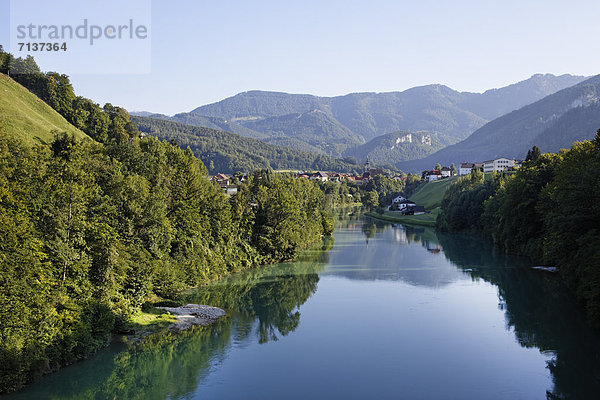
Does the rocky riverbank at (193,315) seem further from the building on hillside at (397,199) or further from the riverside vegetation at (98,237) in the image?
the building on hillside at (397,199)

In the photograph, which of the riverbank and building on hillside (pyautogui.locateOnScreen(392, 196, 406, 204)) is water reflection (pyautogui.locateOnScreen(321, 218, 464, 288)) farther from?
building on hillside (pyautogui.locateOnScreen(392, 196, 406, 204))

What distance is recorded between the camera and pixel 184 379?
93.4 ft

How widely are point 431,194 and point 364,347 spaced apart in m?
143

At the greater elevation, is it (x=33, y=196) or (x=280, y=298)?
(x=33, y=196)

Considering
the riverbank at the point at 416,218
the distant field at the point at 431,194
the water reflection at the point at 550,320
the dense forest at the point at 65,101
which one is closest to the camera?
the water reflection at the point at 550,320

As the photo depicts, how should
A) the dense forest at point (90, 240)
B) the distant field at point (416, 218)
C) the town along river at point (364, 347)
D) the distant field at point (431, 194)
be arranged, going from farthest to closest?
the distant field at point (431, 194) → the distant field at point (416, 218) → the town along river at point (364, 347) → the dense forest at point (90, 240)

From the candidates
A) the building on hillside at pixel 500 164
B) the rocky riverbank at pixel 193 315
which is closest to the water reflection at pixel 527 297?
the rocky riverbank at pixel 193 315

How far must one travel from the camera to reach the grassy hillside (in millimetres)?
61969

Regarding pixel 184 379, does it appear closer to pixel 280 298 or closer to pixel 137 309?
pixel 137 309

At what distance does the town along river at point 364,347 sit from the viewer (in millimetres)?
26875

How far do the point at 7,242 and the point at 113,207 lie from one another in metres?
10.9

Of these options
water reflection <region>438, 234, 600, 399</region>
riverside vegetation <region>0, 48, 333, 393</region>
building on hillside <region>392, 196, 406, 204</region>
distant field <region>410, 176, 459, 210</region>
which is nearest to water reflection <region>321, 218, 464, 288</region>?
water reflection <region>438, 234, 600, 399</region>

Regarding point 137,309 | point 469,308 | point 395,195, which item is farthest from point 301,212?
point 395,195

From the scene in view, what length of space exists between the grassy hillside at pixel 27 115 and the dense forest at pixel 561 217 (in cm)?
5153
